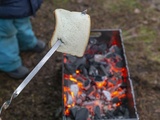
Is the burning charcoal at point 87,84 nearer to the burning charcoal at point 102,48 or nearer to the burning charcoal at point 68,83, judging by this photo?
the burning charcoal at point 68,83

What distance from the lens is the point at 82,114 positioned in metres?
2.20

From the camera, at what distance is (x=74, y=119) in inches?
87.2

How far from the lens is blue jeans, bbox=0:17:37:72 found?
2.45m

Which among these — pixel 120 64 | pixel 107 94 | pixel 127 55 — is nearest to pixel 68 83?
pixel 107 94

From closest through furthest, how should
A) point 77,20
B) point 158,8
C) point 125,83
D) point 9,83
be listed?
point 77,20 < point 125,83 < point 9,83 < point 158,8

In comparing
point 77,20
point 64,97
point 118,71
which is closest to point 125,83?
point 118,71

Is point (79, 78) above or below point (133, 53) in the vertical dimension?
above

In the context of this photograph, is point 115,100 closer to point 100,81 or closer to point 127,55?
point 100,81

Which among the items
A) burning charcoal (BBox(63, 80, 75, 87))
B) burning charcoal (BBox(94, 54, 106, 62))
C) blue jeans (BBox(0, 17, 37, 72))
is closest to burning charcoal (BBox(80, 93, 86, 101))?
burning charcoal (BBox(63, 80, 75, 87))

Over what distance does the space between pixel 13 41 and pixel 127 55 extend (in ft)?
3.59

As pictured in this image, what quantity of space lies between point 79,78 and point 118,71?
0.33 m

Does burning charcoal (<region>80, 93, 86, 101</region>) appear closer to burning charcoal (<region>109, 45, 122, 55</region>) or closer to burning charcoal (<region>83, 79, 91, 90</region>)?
burning charcoal (<region>83, 79, 91, 90</region>)

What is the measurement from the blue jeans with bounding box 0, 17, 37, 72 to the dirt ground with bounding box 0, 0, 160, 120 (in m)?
0.13

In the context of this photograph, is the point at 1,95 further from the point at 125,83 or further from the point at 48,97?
the point at 125,83
